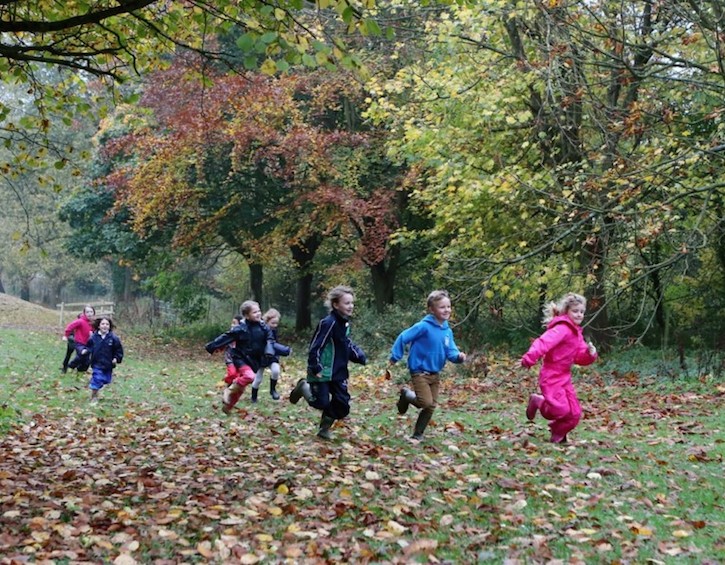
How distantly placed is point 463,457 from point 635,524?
8.75 ft

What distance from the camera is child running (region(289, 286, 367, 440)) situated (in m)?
8.62

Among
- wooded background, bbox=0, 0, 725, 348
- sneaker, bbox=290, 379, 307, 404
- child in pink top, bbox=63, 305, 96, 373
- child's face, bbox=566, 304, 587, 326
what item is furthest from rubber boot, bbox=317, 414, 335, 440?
child in pink top, bbox=63, 305, 96, 373

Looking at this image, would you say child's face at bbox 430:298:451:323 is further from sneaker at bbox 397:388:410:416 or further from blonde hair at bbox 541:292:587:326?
blonde hair at bbox 541:292:587:326

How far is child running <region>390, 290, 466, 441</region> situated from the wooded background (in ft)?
9.53

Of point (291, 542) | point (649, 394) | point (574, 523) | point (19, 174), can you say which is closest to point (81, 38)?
point (19, 174)

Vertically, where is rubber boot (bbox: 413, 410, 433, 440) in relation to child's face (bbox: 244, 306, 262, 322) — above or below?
below

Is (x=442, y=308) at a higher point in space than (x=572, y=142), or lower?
lower

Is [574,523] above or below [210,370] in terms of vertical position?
above

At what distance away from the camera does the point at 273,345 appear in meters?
11.9

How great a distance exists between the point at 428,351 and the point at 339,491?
8.97 feet

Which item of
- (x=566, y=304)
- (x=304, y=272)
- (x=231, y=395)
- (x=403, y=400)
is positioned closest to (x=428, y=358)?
(x=403, y=400)

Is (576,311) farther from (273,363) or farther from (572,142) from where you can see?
(572,142)

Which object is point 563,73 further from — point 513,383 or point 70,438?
point 70,438

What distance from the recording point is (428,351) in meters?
8.88
